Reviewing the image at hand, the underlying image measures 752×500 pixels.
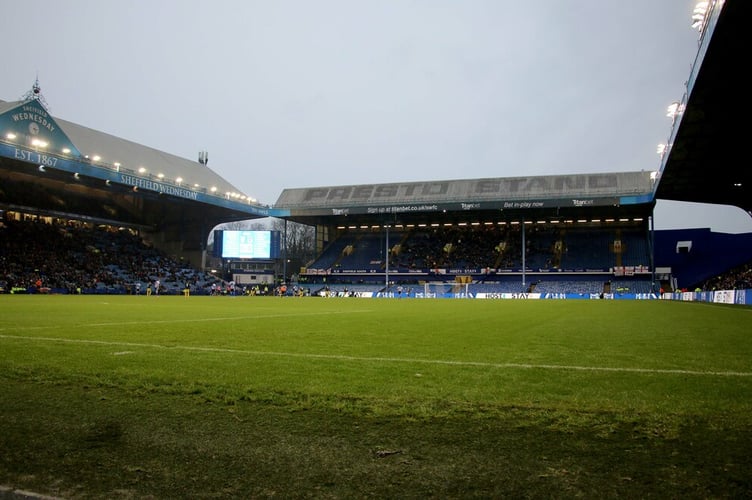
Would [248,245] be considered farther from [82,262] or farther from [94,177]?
[94,177]

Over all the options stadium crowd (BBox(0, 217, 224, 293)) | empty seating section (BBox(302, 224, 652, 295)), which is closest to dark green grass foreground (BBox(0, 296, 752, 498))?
stadium crowd (BBox(0, 217, 224, 293))

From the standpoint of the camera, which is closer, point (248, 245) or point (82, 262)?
point (82, 262)

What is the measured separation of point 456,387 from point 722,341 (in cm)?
630

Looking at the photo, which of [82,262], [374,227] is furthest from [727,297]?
[82,262]

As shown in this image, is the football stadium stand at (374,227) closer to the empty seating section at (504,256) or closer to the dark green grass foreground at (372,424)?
the empty seating section at (504,256)

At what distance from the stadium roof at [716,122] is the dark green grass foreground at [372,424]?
13311mm

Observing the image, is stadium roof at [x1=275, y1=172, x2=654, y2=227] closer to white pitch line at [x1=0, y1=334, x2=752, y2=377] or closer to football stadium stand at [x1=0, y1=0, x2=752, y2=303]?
football stadium stand at [x1=0, y1=0, x2=752, y2=303]

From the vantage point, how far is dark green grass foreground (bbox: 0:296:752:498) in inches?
92.6

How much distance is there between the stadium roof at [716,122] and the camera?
15258mm

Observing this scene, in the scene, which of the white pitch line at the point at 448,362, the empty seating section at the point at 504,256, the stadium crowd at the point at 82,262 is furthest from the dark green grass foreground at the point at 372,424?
the empty seating section at the point at 504,256

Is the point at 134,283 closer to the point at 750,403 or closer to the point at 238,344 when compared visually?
the point at 238,344

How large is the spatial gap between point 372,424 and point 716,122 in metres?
26.1

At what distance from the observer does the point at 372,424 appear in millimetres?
3266

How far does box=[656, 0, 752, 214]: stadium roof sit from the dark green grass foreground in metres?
13.3
